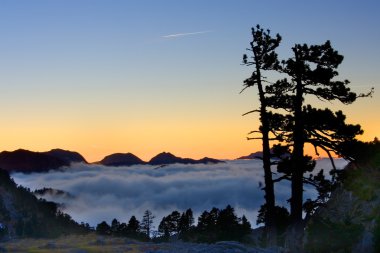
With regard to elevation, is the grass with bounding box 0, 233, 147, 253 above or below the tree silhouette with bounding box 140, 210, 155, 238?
below

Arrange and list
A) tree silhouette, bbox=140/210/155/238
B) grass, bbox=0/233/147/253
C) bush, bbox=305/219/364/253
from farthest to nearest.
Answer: tree silhouette, bbox=140/210/155/238
grass, bbox=0/233/147/253
bush, bbox=305/219/364/253

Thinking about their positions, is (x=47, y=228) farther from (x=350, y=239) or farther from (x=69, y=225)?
(x=350, y=239)

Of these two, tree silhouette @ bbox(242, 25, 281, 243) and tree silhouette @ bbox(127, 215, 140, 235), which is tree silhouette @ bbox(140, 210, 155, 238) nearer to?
tree silhouette @ bbox(127, 215, 140, 235)

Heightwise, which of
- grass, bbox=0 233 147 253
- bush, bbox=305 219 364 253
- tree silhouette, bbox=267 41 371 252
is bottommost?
grass, bbox=0 233 147 253

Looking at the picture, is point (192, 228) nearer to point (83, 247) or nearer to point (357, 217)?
point (83, 247)

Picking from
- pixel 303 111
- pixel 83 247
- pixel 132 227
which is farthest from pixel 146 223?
pixel 303 111

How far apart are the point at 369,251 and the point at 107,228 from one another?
4015 inches

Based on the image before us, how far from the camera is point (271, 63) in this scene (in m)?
31.2

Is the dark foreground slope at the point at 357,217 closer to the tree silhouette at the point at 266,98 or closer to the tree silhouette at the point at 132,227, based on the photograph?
the tree silhouette at the point at 266,98

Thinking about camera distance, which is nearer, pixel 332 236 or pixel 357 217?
pixel 332 236

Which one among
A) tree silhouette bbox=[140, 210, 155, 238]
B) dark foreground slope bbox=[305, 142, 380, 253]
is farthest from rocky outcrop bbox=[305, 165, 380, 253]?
tree silhouette bbox=[140, 210, 155, 238]

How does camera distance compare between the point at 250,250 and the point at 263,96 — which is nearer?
the point at 250,250

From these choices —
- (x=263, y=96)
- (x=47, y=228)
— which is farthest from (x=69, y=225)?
(x=263, y=96)

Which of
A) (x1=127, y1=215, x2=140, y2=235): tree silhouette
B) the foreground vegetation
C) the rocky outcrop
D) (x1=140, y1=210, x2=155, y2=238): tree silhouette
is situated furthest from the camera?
(x1=140, y1=210, x2=155, y2=238): tree silhouette
